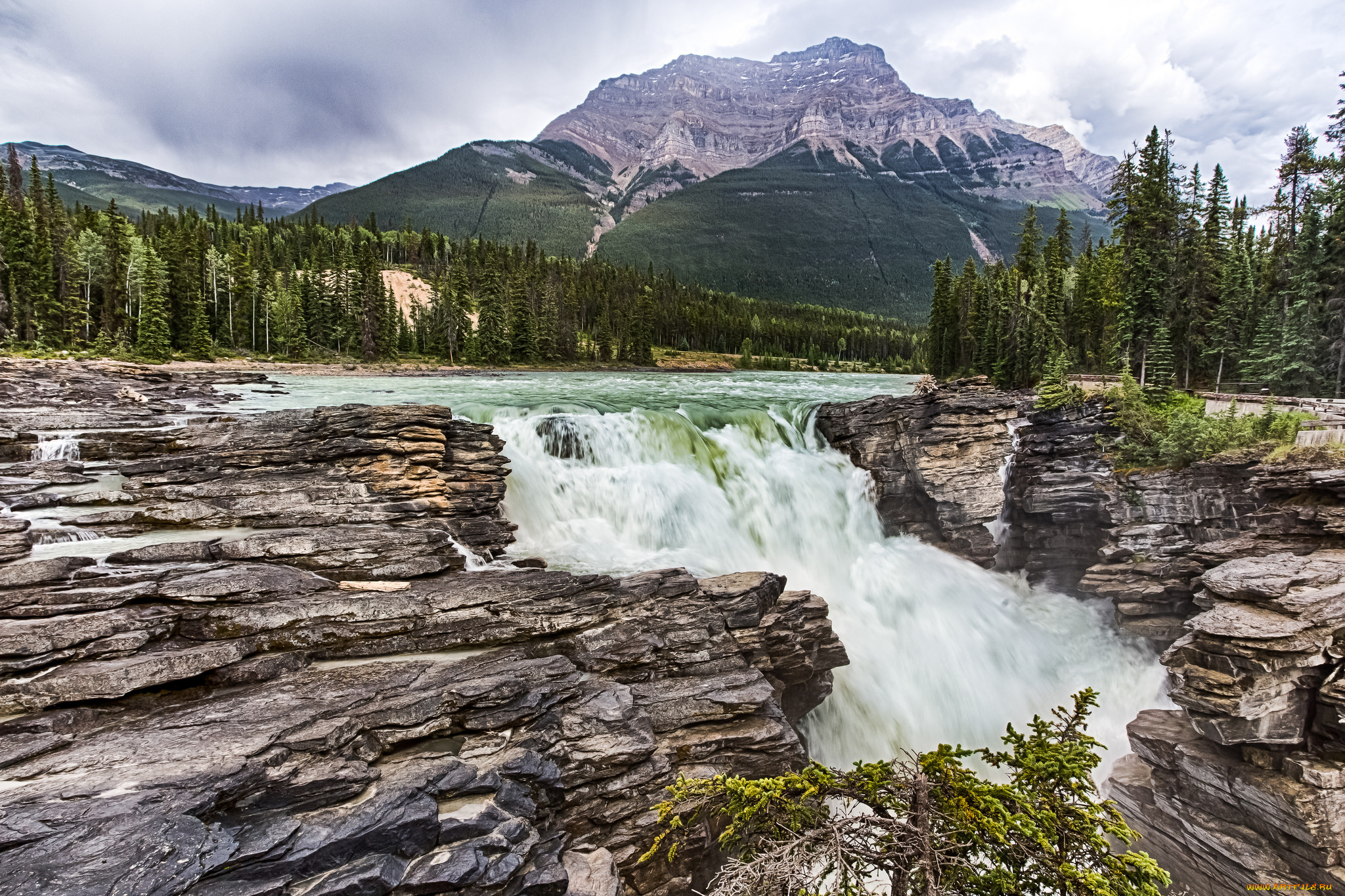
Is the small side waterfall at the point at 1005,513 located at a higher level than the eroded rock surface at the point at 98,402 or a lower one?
lower

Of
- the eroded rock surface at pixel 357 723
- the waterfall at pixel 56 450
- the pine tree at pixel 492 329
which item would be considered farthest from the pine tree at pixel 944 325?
the waterfall at pixel 56 450

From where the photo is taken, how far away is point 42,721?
6496mm

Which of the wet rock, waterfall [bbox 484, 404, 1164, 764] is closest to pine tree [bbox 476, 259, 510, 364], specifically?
waterfall [bbox 484, 404, 1164, 764]

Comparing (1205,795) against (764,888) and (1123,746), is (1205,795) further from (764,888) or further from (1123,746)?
(764,888)

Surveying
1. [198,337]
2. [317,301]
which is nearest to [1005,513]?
[198,337]

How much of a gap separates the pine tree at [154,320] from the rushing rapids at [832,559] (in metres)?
56.2

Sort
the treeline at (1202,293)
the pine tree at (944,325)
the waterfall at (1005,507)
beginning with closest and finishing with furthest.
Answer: the waterfall at (1005,507) → the treeline at (1202,293) → the pine tree at (944,325)

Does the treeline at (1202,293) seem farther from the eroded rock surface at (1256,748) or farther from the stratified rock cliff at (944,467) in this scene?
the eroded rock surface at (1256,748)

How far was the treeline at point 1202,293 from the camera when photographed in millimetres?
32781

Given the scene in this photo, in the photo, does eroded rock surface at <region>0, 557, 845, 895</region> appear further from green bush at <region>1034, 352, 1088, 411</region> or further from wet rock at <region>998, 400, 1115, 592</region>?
green bush at <region>1034, 352, 1088, 411</region>

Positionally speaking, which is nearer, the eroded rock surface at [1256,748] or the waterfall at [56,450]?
the eroded rock surface at [1256,748]

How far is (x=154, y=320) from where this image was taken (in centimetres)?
5831

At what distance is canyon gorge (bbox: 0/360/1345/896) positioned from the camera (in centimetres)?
612

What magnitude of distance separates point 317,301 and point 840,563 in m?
88.0
